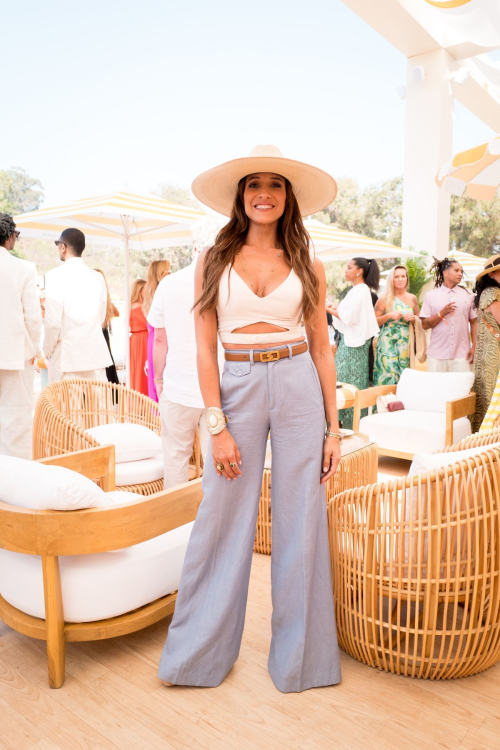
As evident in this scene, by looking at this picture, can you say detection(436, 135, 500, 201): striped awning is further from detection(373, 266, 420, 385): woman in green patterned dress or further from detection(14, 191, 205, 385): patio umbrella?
detection(14, 191, 205, 385): patio umbrella

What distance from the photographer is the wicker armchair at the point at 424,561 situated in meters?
1.95

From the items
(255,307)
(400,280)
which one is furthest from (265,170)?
(400,280)

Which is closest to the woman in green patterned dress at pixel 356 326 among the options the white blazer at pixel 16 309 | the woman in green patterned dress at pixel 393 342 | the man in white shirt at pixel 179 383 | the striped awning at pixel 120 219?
the woman in green patterned dress at pixel 393 342

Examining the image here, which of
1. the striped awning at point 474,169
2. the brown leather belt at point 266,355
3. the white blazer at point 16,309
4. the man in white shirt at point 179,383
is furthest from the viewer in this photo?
the striped awning at point 474,169

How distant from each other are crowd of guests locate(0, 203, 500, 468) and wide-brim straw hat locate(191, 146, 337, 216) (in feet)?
2.81

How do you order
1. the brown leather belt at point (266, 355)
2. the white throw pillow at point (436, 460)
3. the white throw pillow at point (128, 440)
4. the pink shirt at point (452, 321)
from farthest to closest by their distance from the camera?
the pink shirt at point (452, 321) < the white throw pillow at point (128, 440) < the white throw pillow at point (436, 460) < the brown leather belt at point (266, 355)

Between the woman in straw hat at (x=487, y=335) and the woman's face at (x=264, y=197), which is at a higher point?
the woman's face at (x=264, y=197)

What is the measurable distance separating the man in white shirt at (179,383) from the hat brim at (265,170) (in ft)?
2.71

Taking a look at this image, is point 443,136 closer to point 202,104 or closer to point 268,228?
point 268,228

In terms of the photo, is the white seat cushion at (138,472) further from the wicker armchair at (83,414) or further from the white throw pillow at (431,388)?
the white throw pillow at (431,388)

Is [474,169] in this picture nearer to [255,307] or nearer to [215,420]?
[255,307]

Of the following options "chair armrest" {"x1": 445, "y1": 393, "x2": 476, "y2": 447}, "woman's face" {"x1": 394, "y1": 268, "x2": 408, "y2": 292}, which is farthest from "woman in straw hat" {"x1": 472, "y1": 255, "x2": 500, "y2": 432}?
"woman's face" {"x1": 394, "y1": 268, "x2": 408, "y2": 292}

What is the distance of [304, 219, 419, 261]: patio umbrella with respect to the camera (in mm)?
7227

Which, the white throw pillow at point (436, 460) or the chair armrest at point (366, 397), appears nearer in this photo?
the white throw pillow at point (436, 460)
